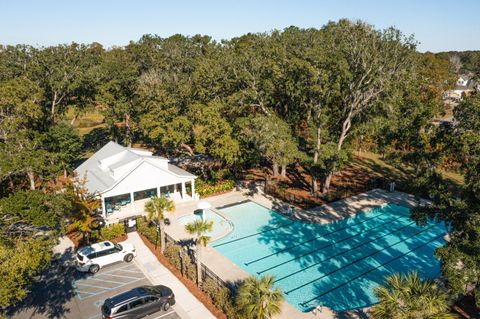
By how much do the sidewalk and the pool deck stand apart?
2539 mm

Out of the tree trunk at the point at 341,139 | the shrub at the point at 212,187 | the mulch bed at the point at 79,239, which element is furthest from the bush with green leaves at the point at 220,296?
the tree trunk at the point at 341,139

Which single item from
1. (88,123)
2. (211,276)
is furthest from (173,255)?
(88,123)

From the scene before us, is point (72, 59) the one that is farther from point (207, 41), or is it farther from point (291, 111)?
point (207, 41)

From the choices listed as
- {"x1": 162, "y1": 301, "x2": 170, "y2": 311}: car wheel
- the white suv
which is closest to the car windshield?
{"x1": 162, "y1": 301, "x2": 170, "y2": 311}: car wheel

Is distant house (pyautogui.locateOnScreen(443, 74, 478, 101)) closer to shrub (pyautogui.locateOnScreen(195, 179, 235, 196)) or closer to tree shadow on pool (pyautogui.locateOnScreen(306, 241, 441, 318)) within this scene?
tree shadow on pool (pyautogui.locateOnScreen(306, 241, 441, 318))

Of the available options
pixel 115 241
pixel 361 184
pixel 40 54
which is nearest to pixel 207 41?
pixel 40 54

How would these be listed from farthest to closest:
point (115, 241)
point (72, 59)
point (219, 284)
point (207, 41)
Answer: point (207, 41), point (72, 59), point (115, 241), point (219, 284)

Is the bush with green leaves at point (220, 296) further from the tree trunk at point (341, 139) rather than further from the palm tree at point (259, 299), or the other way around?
the tree trunk at point (341, 139)

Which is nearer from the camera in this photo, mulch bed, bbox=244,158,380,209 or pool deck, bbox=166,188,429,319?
pool deck, bbox=166,188,429,319

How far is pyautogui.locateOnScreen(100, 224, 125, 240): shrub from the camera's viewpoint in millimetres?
25750

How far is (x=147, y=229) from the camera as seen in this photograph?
86.7ft

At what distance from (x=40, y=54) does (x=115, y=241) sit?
33179 mm

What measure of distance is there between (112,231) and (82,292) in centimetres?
632

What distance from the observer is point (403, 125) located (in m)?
31.2
